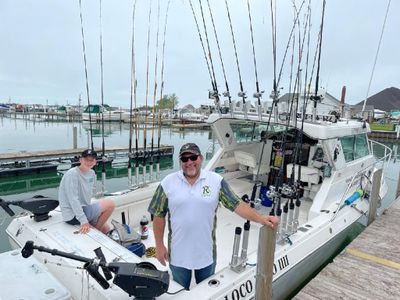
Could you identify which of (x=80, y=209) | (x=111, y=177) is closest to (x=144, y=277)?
(x=80, y=209)

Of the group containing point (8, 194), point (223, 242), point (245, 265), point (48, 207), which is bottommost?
point (8, 194)

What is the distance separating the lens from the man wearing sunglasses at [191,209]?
2051mm

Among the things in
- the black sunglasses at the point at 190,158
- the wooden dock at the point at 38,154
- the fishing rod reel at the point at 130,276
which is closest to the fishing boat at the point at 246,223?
the fishing rod reel at the point at 130,276

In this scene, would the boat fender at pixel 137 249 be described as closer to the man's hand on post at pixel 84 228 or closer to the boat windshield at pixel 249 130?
the man's hand on post at pixel 84 228

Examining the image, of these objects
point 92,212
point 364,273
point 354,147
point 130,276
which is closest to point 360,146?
point 354,147

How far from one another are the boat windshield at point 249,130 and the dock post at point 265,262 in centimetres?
368

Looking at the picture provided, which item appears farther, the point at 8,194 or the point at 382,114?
the point at 382,114

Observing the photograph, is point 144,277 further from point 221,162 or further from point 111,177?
point 111,177

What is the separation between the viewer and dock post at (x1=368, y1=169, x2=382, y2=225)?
17.1 feet

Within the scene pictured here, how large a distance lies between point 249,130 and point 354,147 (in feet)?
6.89

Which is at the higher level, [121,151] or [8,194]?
[121,151]

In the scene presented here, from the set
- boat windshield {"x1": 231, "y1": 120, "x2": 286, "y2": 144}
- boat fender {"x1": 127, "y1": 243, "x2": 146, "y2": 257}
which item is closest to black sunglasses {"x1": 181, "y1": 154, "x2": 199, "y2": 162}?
boat fender {"x1": 127, "y1": 243, "x2": 146, "y2": 257}

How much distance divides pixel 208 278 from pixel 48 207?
2030 mm

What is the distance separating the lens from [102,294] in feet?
6.57
